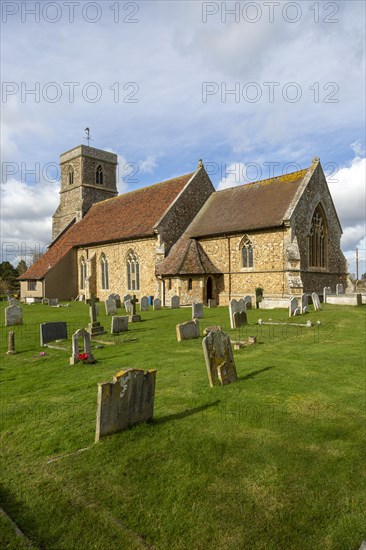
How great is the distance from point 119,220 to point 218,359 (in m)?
27.6

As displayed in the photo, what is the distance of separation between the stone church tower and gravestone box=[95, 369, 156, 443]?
123 ft

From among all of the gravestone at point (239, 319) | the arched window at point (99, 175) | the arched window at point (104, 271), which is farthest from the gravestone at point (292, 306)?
the arched window at point (99, 175)

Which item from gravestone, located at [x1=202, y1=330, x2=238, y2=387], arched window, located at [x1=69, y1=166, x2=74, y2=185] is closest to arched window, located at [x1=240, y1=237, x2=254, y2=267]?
gravestone, located at [x1=202, y1=330, x2=238, y2=387]

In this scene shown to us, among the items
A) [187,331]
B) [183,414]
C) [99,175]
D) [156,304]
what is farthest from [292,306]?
[99,175]

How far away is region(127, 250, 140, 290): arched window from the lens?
1174 inches

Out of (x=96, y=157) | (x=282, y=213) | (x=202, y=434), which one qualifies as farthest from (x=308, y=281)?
(x=96, y=157)

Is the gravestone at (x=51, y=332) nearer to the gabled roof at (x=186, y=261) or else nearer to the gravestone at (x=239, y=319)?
the gravestone at (x=239, y=319)

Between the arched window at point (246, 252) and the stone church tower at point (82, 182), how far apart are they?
21.7 meters

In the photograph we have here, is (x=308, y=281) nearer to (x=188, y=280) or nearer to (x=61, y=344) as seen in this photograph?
(x=188, y=280)

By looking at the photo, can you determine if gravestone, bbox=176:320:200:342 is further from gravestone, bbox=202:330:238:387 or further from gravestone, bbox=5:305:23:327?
gravestone, bbox=5:305:23:327

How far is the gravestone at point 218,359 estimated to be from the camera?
691 cm

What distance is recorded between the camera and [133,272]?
30.1 meters

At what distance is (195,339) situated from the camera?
38.9 feet

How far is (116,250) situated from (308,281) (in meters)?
15.4
